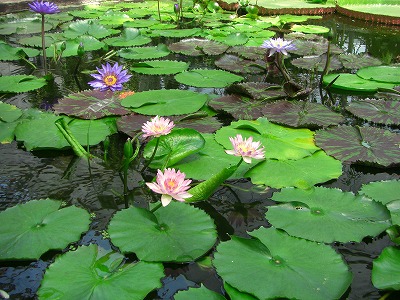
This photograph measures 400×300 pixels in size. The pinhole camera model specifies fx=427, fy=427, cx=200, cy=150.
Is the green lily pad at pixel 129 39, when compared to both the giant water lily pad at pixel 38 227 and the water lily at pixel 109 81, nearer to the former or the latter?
the water lily at pixel 109 81

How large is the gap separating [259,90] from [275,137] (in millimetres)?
615

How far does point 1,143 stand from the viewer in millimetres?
1938

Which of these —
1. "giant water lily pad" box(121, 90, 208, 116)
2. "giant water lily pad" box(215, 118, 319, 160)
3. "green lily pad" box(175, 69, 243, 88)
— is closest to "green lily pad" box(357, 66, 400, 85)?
"green lily pad" box(175, 69, 243, 88)

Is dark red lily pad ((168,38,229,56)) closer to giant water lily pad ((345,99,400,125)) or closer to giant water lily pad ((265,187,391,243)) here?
giant water lily pad ((345,99,400,125))

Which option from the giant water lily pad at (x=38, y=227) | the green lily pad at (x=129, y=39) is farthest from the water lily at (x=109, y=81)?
the green lily pad at (x=129, y=39)

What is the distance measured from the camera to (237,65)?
3.09 m

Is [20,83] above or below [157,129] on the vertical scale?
below

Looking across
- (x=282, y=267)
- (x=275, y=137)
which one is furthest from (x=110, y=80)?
(x=282, y=267)

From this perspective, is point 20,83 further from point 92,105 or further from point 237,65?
point 237,65

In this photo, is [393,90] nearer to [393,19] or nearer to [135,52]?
[135,52]

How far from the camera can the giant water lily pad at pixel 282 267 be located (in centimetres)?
106

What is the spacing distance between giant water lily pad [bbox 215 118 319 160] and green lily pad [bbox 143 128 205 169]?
17 cm

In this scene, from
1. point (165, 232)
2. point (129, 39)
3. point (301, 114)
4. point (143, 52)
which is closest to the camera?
point (165, 232)

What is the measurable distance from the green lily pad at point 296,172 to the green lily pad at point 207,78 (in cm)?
98
